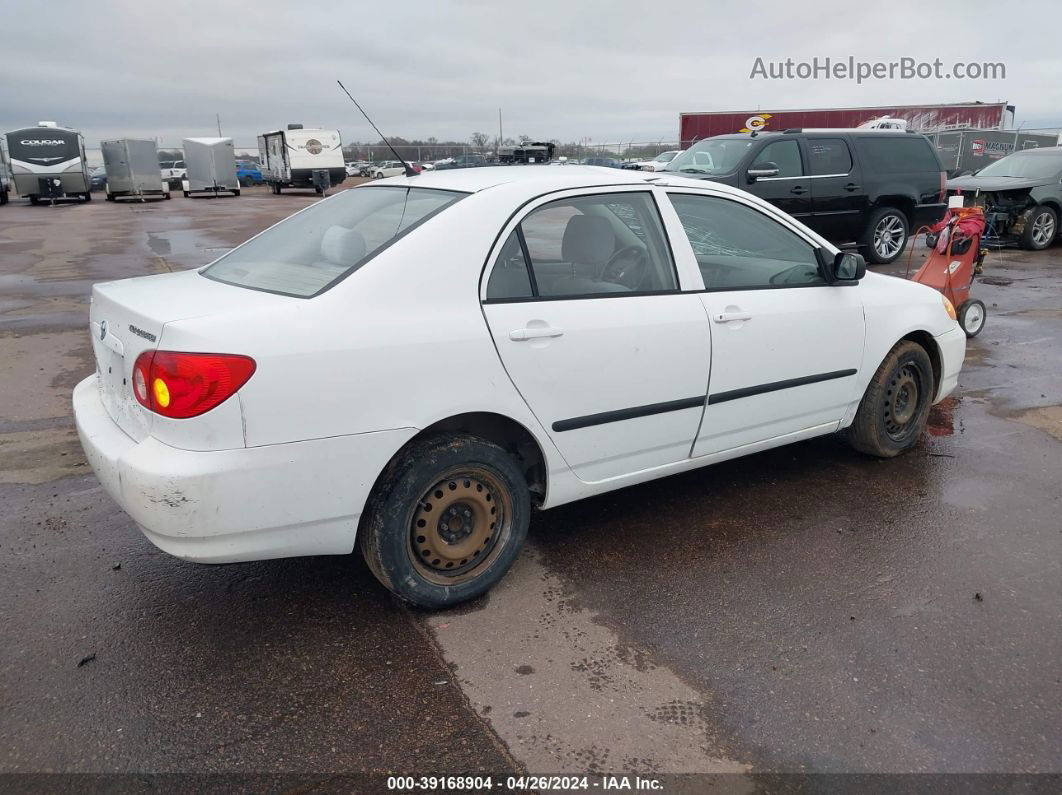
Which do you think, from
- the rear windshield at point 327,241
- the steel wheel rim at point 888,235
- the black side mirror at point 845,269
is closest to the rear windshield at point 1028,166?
the steel wheel rim at point 888,235

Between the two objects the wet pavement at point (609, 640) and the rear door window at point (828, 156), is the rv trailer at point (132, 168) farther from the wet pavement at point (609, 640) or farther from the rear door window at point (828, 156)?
the wet pavement at point (609, 640)

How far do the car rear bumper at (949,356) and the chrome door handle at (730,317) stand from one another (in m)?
1.61

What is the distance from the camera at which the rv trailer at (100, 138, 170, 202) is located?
31812 millimetres

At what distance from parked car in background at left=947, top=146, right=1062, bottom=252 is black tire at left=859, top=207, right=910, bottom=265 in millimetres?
2241

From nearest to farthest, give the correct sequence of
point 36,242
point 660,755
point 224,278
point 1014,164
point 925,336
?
point 660,755
point 224,278
point 925,336
point 1014,164
point 36,242

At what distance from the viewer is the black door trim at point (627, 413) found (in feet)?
10.9

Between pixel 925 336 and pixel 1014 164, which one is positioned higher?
pixel 1014 164

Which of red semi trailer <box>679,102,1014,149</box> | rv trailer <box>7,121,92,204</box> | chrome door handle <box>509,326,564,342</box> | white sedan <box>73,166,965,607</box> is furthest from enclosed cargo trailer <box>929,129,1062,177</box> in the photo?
rv trailer <box>7,121,92,204</box>

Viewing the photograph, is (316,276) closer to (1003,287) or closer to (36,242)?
(1003,287)

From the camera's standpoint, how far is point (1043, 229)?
14.2 meters

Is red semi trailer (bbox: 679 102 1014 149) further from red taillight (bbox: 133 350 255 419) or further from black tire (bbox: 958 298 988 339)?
red taillight (bbox: 133 350 255 419)

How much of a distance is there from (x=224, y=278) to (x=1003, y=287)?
34.7 ft

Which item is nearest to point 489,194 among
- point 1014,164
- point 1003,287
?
point 1003,287

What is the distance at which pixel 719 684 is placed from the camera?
2791 millimetres
